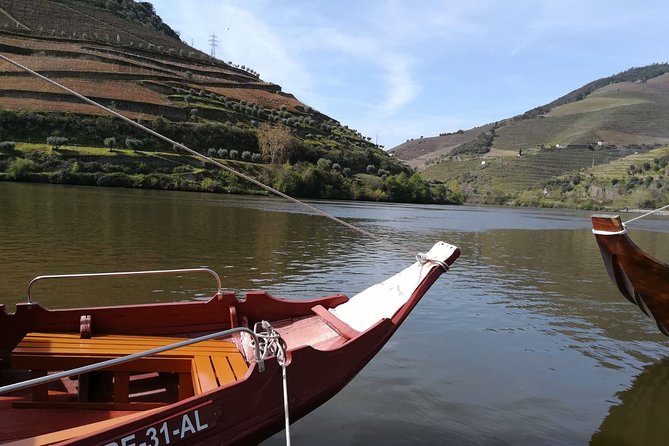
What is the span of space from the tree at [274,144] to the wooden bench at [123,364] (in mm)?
77117

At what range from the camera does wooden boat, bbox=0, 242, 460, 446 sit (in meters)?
4.13

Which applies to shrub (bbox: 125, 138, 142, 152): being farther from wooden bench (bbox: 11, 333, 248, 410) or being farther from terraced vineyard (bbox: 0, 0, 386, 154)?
wooden bench (bbox: 11, 333, 248, 410)

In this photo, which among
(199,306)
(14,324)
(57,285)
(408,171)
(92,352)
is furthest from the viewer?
(408,171)

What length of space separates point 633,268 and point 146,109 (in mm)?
77689

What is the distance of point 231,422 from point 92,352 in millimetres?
1920

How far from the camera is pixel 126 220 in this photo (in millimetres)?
27812

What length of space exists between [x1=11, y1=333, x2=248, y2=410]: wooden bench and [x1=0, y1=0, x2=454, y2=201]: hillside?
185 ft

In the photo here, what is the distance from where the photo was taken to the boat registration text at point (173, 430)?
378 centimetres

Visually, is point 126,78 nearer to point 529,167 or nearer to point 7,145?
point 7,145

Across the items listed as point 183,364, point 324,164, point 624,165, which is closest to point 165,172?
point 324,164

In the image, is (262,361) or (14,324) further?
(14,324)

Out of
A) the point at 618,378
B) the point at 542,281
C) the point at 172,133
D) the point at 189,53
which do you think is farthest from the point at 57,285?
the point at 189,53

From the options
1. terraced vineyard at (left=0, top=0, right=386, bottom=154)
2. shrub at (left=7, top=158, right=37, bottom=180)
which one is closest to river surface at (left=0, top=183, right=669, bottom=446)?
shrub at (left=7, top=158, right=37, bottom=180)

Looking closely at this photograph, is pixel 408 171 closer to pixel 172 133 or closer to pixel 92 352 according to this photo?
pixel 172 133
